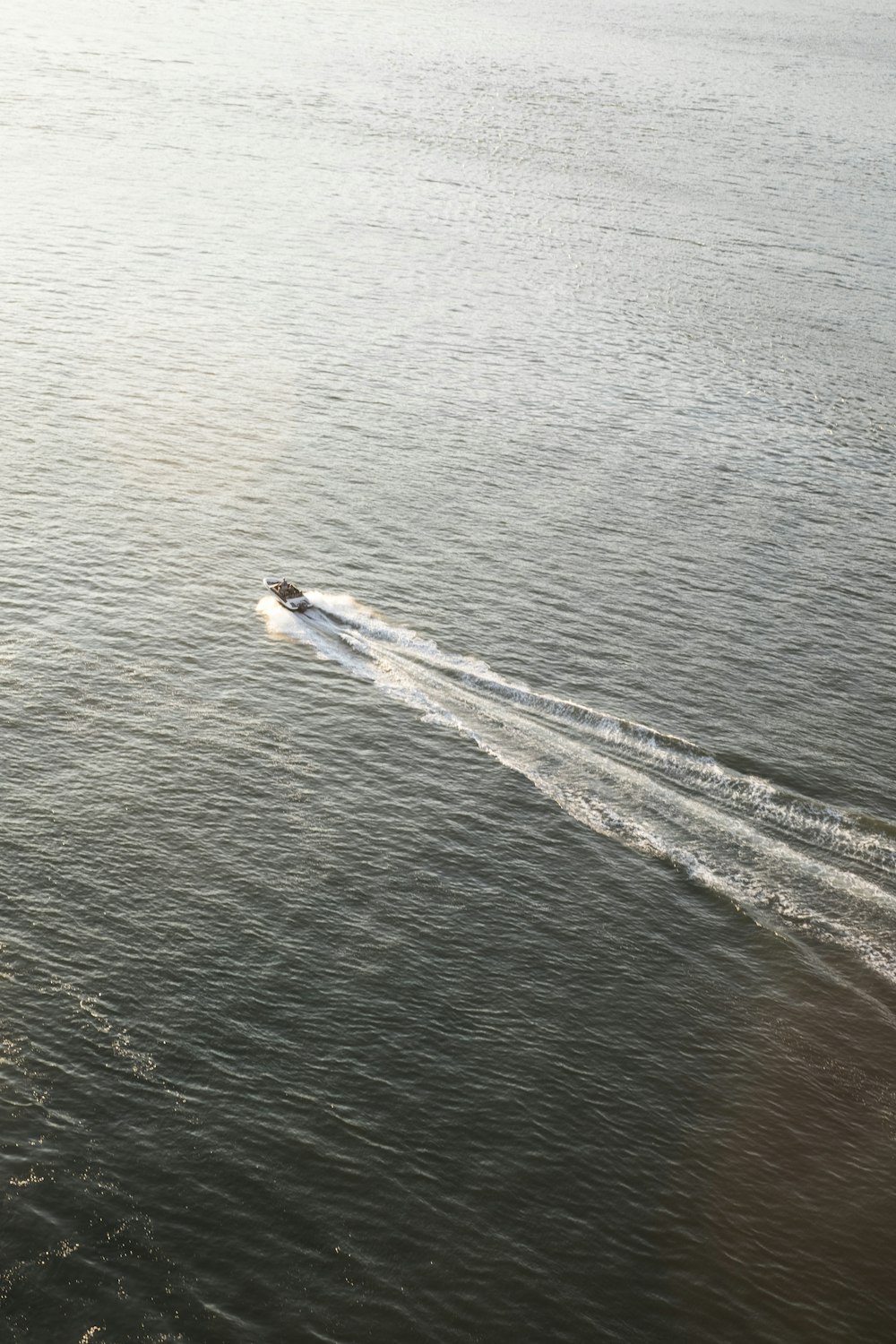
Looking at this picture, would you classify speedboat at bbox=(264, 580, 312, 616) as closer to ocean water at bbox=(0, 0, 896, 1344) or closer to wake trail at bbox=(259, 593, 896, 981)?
ocean water at bbox=(0, 0, 896, 1344)

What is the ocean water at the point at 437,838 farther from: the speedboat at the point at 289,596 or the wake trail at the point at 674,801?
the speedboat at the point at 289,596

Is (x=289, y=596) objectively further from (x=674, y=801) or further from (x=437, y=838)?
(x=674, y=801)

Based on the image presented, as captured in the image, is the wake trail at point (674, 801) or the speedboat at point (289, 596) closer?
the wake trail at point (674, 801)

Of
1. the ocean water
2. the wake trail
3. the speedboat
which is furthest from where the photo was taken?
the speedboat

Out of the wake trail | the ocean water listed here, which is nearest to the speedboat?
the ocean water

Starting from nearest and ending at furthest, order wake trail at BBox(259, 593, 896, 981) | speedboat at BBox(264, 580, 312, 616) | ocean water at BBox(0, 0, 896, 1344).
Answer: ocean water at BBox(0, 0, 896, 1344) < wake trail at BBox(259, 593, 896, 981) < speedboat at BBox(264, 580, 312, 616)

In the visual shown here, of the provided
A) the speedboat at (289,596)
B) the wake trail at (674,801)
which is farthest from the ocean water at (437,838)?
the speedboat at (289,596)

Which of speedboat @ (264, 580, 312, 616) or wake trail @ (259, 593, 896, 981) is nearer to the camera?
wake trail @ (259, 593, 896, 981)
